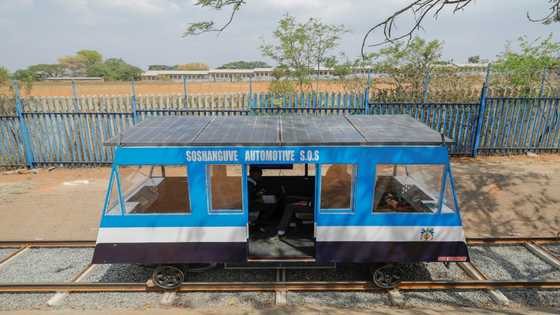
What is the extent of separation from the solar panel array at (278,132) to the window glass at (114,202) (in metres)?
0.65

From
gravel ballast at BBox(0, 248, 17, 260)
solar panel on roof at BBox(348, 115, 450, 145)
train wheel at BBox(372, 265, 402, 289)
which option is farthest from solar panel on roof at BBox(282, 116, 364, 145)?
gravel ballast at BBox(0, 248, 17, 260)

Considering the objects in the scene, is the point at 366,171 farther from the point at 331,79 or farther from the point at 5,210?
the point at 331,79

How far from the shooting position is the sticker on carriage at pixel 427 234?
499 centimetres

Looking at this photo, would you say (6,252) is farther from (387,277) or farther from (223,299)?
(387,277)

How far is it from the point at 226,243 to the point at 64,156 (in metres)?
9.89

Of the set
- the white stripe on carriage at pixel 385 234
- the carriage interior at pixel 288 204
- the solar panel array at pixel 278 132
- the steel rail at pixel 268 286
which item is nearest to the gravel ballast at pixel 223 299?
the steel rail at pixel 268 286

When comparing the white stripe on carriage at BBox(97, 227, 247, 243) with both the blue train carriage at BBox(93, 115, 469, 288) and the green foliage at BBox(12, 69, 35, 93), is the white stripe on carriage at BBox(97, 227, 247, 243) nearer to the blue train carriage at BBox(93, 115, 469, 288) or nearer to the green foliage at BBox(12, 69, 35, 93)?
the blue train carriage at BBox(93, 115, 469, 288)

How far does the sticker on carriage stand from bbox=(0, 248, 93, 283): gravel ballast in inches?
233

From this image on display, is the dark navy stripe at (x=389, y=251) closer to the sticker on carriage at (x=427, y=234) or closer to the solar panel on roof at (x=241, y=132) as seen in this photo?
the sticker on carriage at (x=427, y=234)

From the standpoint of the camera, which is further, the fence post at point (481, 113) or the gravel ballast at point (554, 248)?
the fence post at point (481, 113)

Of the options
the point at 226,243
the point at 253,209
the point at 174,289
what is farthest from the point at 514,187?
the point at 174,289

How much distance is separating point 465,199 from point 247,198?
22.8 ft

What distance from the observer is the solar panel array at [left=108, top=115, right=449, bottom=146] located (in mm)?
4762

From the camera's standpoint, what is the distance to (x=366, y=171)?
15.7 feet
